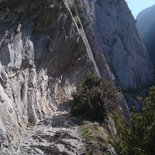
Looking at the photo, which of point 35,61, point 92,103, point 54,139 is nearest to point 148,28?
point 35,61

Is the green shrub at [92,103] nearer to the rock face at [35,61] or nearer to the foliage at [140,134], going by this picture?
the rock face at [35,61]

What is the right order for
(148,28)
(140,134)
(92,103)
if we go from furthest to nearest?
(148,28) → (92,103) → (140,134)

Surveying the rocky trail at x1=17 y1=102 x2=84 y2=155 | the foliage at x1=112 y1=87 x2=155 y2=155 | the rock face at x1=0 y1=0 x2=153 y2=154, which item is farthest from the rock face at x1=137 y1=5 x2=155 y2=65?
the foliage at x1=112 y1=87 x2=155 y2=155

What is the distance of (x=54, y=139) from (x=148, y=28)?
337ft

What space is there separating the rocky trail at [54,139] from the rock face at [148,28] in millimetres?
75911

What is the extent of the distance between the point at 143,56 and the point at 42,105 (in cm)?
5537

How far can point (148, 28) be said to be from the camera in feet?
382

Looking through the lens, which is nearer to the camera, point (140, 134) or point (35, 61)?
point (140, 134)

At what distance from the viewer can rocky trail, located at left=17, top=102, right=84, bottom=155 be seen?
15.9 m

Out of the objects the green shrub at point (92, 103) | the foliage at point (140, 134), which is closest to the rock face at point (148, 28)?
the green shrub at point (92, 103)

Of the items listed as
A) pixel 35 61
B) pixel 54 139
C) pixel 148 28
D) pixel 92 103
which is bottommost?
pixel 54 139

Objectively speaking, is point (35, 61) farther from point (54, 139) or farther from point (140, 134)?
point (140, 134)

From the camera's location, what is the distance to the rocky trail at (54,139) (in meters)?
15.9

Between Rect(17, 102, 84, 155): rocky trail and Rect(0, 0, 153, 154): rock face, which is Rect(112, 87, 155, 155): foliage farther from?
Rect(0, 0, 153, 154): rock face
